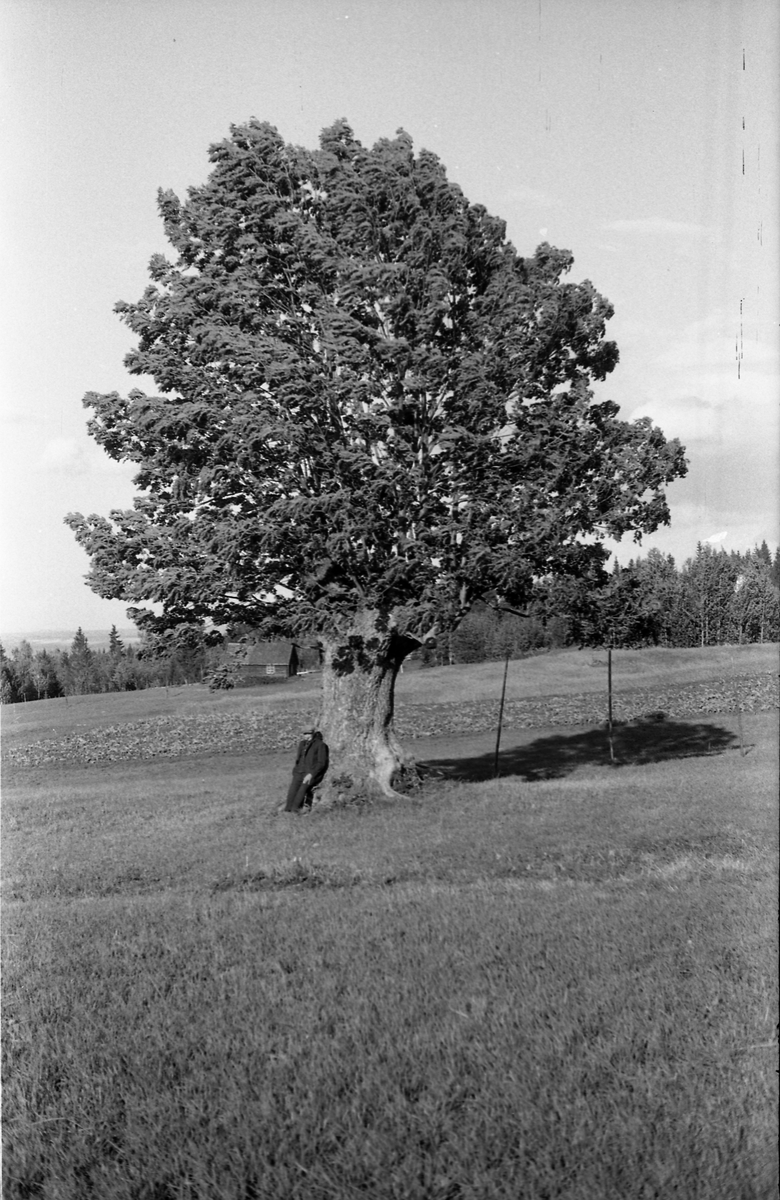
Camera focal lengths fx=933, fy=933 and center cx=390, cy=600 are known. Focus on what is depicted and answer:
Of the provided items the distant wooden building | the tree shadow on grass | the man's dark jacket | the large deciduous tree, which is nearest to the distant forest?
the large deciduous tree

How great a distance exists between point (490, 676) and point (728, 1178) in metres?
68.5

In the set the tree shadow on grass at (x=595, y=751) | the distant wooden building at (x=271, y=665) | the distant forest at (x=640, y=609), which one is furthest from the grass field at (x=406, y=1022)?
the distant wooden building at (x=271, y=665)

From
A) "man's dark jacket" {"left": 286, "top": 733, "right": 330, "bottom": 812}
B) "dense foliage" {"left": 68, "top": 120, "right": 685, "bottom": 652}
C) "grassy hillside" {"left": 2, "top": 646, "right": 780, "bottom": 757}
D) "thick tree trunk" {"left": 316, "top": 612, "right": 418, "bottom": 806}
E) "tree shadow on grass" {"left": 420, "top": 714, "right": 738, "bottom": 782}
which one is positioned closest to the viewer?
"dense foliage" {"left": 68, "top": 120, "right": 685, "bottom": 652}

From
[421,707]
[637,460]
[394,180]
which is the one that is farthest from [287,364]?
[421,707]

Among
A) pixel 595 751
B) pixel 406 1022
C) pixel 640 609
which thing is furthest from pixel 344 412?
pixel 595 751

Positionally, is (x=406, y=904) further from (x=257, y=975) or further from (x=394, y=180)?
(x=394, y=180)

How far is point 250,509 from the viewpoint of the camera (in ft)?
59.2

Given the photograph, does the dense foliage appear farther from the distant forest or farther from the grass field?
the grass field

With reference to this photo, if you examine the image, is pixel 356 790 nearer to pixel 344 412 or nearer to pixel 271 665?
pixel 344 412

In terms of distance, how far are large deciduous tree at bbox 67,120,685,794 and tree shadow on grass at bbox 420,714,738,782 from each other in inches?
290

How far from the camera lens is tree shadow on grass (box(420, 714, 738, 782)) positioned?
31391 mm

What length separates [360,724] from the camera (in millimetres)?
21094

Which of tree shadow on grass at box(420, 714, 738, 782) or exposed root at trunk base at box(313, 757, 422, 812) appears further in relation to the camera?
tree shadow on grass at box(420, 714, 738, 782)

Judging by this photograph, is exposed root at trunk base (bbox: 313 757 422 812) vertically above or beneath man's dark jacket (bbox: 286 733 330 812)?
beneath
